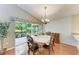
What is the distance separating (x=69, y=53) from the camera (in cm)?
228

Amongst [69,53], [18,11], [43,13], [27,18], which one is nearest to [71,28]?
[69,53]

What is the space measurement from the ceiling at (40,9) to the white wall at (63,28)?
205 mm

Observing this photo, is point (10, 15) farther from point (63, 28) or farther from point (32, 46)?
point (63, 28)

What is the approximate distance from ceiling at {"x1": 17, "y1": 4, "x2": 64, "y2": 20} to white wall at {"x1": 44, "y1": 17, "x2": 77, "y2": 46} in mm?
205

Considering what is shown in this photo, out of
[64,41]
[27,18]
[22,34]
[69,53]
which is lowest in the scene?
[69,53]

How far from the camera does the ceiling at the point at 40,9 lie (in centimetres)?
220

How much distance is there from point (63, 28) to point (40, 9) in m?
0.68

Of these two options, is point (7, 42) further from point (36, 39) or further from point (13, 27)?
point (36, 39)

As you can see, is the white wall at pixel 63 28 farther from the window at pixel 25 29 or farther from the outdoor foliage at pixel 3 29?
the outdoor foliage at pixel 3 29

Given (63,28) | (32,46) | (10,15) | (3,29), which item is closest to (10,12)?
(10,15)

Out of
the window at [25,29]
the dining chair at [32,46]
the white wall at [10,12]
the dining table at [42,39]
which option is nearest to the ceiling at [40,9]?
the white wall at [10,12]
